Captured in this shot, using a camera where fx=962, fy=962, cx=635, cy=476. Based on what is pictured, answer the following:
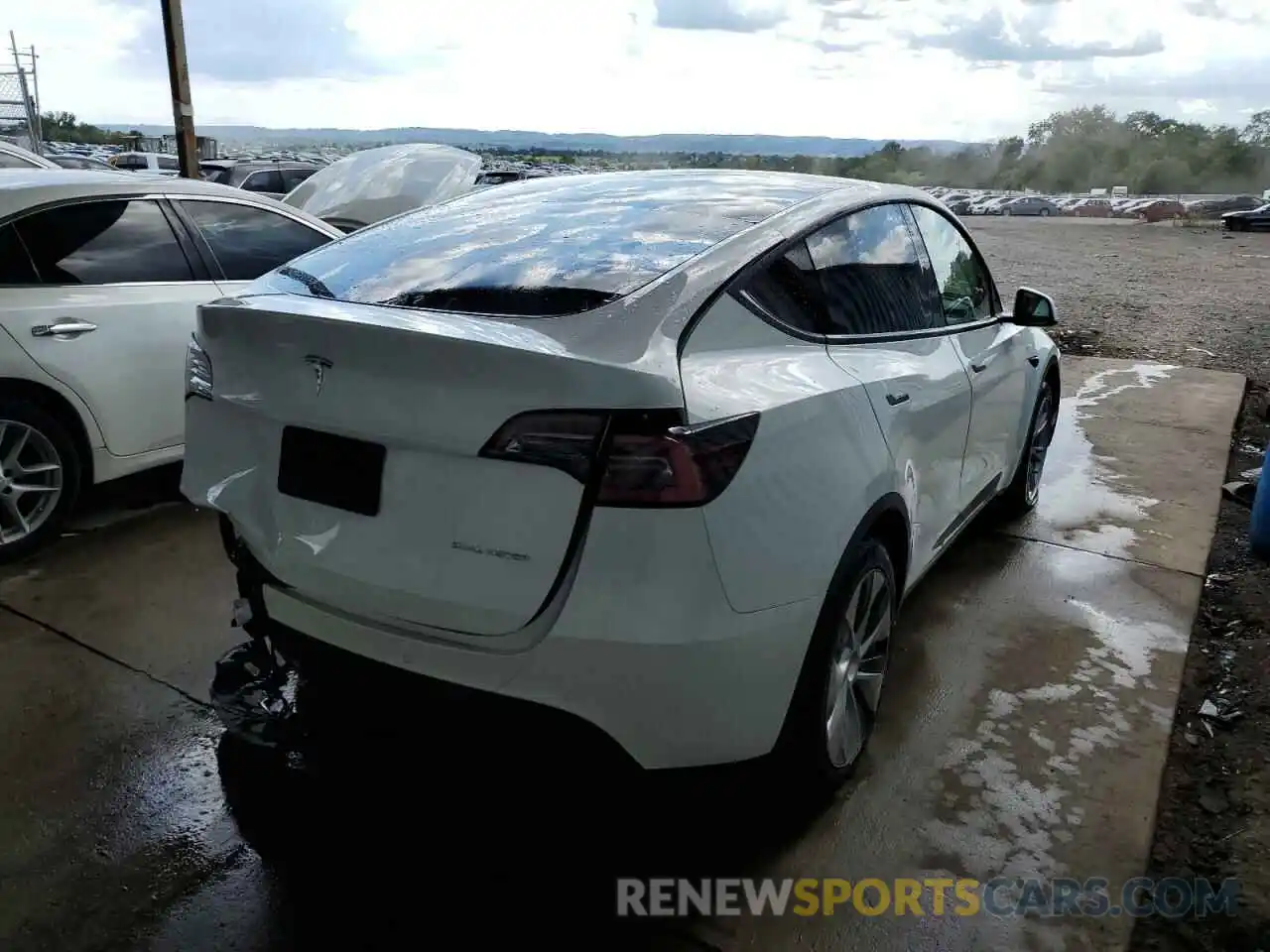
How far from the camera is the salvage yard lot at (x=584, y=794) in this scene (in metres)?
2.16

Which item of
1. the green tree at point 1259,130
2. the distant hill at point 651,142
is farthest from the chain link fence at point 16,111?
the green tree at point 1259,130

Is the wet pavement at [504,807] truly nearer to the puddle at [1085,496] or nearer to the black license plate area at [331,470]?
the black license plate area at [331,470]

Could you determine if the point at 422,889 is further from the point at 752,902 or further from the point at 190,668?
the point at 190,668

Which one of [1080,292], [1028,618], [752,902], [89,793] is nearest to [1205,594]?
[1028,618]

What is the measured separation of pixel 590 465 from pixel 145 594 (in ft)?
8.82

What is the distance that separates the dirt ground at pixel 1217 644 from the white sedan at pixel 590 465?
0.89 metres

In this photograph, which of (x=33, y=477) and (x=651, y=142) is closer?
(x=33, y=477)

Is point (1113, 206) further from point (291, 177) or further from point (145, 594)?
point (145, 594)

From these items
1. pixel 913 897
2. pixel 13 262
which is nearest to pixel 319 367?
pixel 913 897

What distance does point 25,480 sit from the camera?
13.2ft

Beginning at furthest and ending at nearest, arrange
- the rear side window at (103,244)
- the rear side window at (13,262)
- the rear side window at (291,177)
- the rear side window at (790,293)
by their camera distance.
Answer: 1. the rear side window at (291,177)
2. the rear side window at (103,244)
3. the rear side window at (13,262)
4. the rear side window at (790,293)

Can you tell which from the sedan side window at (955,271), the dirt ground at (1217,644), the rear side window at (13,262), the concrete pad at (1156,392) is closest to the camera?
the dirt ground at (1217,644)

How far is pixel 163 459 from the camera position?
14.8 feet

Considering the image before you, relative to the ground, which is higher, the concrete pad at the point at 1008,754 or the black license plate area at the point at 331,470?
the black license plate area at the point at 331,470
